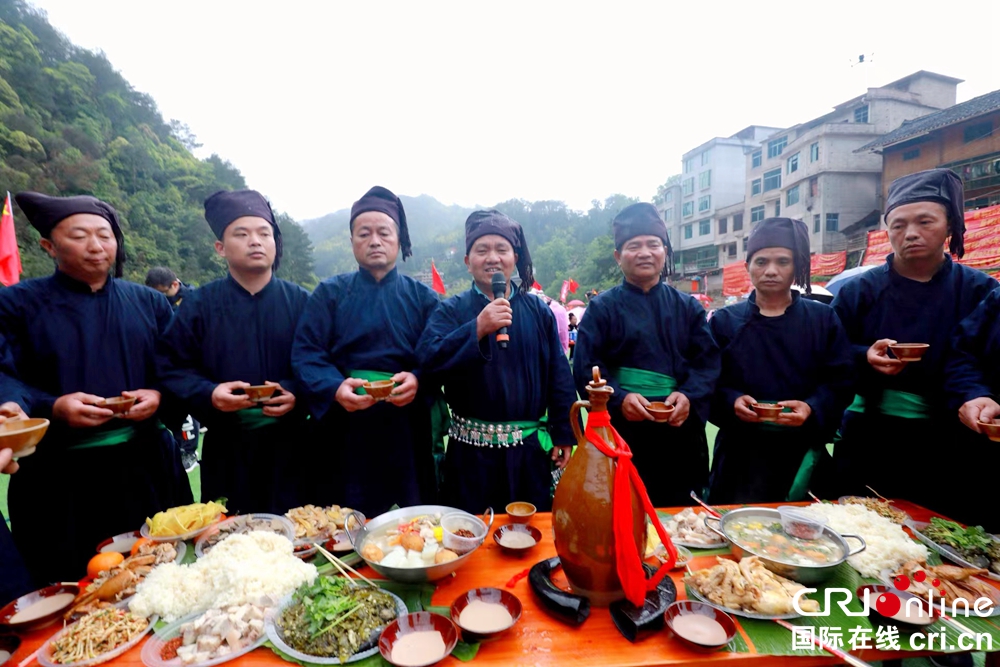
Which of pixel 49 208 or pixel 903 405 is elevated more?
pixel 49 208

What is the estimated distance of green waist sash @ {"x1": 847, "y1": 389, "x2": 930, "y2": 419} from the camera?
292cm

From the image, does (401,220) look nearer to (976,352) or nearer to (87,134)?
(976,352)

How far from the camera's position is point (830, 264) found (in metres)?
17.2

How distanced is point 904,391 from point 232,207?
171 inches

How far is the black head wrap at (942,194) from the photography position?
9.46ft

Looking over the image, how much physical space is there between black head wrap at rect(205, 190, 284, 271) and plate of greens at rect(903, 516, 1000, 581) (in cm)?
379

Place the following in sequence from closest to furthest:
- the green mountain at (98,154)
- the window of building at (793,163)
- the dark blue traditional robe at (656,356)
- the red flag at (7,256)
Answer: the dark blue traditional robe at (656,356) < the red flag at (7,256) < the green mountain at (98,154) < the window of building at (793,163)

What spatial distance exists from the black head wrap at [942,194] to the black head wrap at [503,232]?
2257mm

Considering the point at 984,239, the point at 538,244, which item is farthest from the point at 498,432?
the point at 538,244

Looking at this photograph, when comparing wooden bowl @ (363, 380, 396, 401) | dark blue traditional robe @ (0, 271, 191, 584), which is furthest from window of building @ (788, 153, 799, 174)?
dark blue traditional robe @ (0, 271, 191, 584)

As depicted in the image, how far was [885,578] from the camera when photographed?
1862mm

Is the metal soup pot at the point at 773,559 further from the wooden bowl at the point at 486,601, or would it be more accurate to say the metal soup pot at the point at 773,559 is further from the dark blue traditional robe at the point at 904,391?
the dark blue traditional robe at the point at 904,391

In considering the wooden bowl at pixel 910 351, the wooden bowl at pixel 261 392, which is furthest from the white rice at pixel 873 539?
the wooden bowl at pixel 261 392

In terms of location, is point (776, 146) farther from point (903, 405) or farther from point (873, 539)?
point (873, 539)
